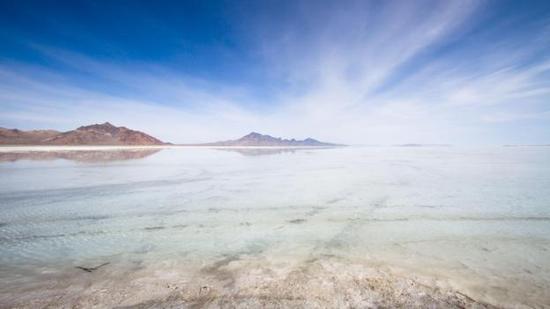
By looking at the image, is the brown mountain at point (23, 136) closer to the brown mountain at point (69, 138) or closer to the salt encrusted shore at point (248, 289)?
the brown mountain at point (69, 138)

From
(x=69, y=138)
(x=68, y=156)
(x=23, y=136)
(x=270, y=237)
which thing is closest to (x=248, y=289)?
(x=270, y=237)

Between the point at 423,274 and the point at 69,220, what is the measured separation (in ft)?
23.7

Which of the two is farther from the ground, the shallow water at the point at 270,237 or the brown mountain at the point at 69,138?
the brown mountain at the point at 69,138

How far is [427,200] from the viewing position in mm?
7371

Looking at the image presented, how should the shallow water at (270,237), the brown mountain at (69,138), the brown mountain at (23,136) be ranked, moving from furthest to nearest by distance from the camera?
the brown mountain at (69,138) → the brown mountain at (23,136) → the shallow water at (270,237)

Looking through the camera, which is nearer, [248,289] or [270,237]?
[248,289]

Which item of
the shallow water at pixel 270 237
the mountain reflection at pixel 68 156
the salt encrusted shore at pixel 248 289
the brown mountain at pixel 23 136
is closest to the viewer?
the salt encrusted shore at pixel 248 289

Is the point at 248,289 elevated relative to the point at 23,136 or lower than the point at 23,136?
Answer: lower

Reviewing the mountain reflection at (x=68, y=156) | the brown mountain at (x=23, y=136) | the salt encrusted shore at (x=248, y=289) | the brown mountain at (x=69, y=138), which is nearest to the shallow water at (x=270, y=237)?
the salt encrusted shore at (x=248, y=289)

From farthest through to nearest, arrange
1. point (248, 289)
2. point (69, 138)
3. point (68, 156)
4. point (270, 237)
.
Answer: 1. point (69, 138)
2. point (68, 156)
3. point (270, 237)
4. point (248, 289)

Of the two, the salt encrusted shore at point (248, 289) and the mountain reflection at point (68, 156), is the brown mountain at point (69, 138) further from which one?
the salt encrusted shore at point (248, 289)

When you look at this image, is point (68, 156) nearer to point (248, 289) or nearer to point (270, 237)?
point (270, 237)

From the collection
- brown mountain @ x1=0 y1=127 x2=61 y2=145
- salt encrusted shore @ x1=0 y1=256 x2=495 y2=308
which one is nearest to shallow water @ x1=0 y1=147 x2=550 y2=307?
salt encrusted shore @ x1=0 y1=256 x2=495 y2=308

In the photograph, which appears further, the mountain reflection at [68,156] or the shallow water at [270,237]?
the mountain reflection at [68,156]
